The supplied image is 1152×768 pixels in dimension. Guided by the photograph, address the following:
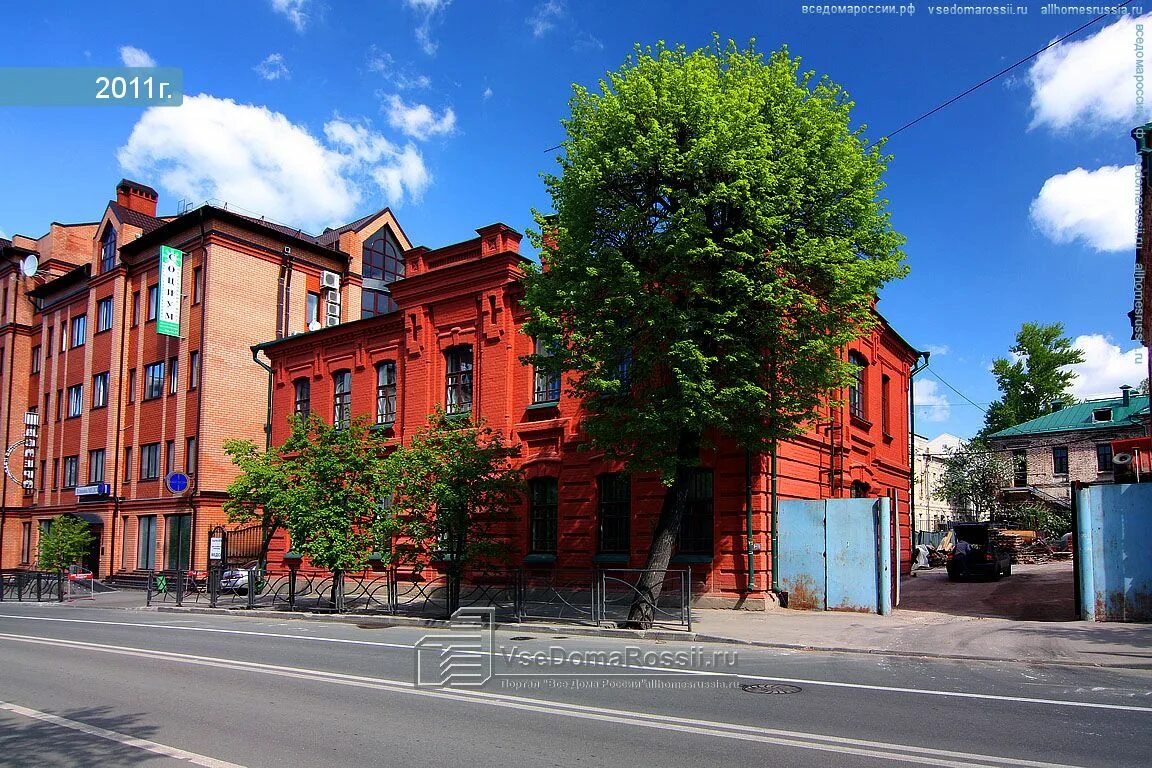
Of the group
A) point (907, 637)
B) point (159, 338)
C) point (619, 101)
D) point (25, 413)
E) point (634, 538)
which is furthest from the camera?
point (25, 413)

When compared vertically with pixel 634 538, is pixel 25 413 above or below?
above

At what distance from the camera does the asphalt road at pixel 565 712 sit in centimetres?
Result: 680

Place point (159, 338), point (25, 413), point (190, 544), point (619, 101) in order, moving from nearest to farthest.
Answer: point (619, 101) < point (190, 544) < point (159, 338) < point (25, 413)

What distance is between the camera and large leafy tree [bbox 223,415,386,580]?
21609 millimetres

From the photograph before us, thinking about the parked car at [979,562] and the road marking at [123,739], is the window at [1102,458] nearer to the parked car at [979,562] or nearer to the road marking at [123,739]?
the parked car at [979,562]

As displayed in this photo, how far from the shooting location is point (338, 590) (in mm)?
22031

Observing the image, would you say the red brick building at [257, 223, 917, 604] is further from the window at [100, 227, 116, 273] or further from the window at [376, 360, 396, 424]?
the window at [100, 227, 116, 273]

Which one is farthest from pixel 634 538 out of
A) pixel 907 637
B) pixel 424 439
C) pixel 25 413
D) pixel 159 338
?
pixel 25 413

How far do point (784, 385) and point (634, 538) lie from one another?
6.28 metres

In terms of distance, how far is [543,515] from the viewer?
22938 mm

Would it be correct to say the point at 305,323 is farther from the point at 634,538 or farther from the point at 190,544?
the point at 634,538

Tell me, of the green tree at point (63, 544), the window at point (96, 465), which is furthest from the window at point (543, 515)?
the window at point (96, 465)

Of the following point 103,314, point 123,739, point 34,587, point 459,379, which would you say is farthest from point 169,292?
point 123,739

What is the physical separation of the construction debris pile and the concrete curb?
2867cm
